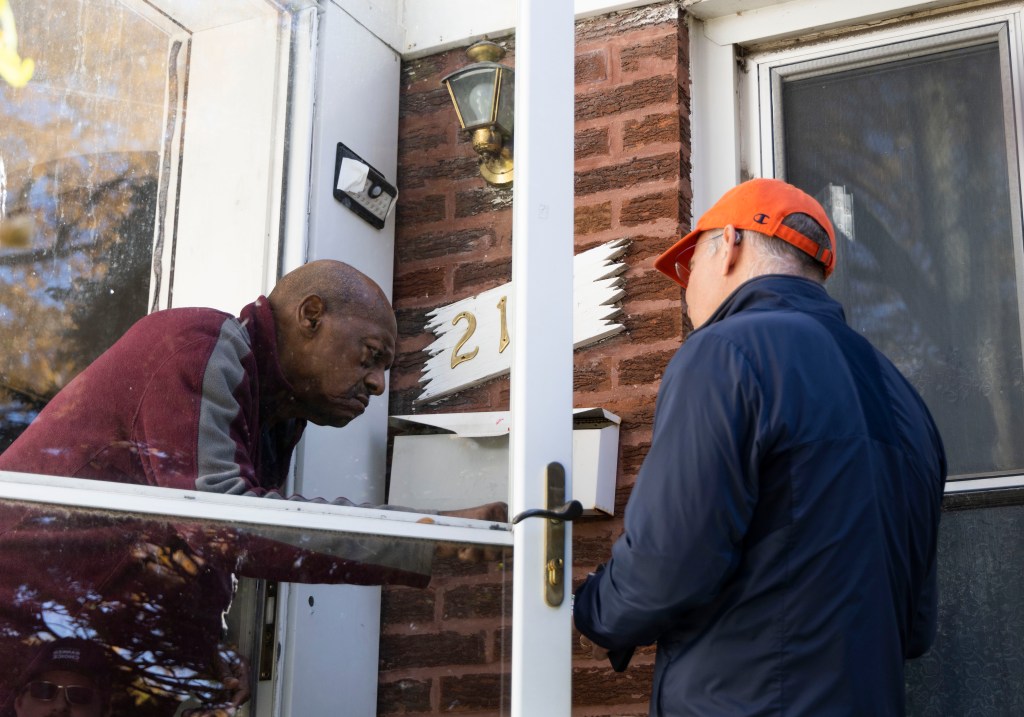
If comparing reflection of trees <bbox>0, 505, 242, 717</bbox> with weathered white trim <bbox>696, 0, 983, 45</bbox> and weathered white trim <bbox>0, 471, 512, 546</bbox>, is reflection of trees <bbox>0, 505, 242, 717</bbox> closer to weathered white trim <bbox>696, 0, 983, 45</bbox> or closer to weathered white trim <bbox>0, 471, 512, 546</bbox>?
weathered white trim <bbox>0, 471, 512, 546</bbox>

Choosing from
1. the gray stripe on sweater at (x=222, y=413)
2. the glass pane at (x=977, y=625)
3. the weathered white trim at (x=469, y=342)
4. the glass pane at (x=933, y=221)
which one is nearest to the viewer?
the gray stripe on sweater at (x=222, y=413)

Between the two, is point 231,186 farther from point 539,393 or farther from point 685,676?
point 685,676

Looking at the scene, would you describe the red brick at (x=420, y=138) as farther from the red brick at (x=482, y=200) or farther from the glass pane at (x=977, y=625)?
the glass pane at (x=977, y=625)

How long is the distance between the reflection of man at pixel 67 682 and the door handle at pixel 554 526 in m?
0.66

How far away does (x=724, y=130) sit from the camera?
3.10 m

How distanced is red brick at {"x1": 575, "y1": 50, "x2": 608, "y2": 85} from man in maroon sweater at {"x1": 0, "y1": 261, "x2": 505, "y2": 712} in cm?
110

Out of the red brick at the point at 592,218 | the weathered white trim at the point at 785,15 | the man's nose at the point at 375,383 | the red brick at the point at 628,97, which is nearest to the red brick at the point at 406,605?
the man's nose at the point at 375,383

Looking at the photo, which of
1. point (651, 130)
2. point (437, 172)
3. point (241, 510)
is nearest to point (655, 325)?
point (651, 130)

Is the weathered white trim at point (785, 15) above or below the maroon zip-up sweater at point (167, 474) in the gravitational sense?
above

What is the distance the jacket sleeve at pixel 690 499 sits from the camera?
1.77 m

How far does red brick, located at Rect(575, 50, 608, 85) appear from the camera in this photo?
3.08m

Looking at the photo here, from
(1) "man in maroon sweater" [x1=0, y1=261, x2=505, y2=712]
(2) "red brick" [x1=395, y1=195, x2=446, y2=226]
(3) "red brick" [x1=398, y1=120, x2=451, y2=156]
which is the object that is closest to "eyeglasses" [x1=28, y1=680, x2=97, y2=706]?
(1) "man in maroon sweater" [x1=0, y1=261, x2=505, y2=712]

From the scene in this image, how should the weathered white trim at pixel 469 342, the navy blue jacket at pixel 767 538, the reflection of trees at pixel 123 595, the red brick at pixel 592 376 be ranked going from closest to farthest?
1. the reflection of trees at pixel 123 595
2. the navy blue jacket at pixel 767 538
3. the weathered white trim at pixel 469 342
4. the red brick at pixel 592 376

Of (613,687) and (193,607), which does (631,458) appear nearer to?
(613,687)
